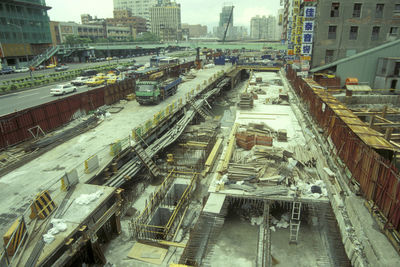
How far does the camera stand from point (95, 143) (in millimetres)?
19516

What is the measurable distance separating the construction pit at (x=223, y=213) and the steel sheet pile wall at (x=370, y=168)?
2.78 feet

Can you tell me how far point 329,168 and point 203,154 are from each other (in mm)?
10348

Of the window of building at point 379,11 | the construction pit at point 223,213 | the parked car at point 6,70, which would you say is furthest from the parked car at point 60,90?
the window of building at point 379,11

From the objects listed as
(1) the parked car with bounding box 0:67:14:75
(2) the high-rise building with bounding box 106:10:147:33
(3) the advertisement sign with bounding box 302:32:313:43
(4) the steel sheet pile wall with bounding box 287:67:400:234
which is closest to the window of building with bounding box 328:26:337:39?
(3) the advertisement sign with bounding box 302:32:313:43

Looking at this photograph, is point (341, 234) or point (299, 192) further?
point (299, 192)

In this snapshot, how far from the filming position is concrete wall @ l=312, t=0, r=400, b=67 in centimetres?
3591

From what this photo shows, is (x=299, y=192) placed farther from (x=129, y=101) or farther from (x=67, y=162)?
(x=129, y=101)

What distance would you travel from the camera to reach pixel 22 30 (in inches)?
2640

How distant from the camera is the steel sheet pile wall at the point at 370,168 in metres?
9.35

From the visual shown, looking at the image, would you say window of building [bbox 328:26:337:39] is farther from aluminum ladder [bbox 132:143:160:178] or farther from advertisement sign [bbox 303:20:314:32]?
aluminum ladder [bbox 132:143:160:178]

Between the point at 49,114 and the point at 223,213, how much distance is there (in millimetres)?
17452

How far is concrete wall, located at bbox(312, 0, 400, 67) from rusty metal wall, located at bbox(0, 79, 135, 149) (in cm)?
3087

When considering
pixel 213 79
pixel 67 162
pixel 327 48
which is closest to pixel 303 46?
pixel 327 48

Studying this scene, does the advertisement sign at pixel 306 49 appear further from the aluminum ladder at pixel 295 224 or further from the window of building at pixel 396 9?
the aluminum ladder at pixel 295 224
